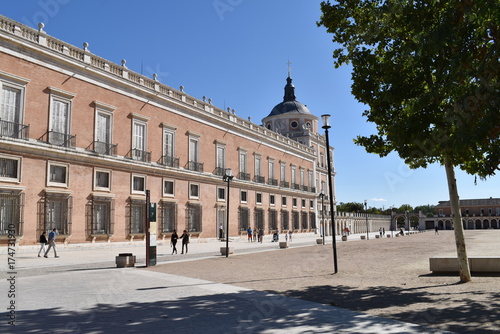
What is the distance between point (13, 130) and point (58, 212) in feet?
17.2

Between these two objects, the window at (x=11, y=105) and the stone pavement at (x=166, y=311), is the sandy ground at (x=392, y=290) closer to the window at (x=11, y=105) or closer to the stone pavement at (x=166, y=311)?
the stone pavement at (x=166, y=311)

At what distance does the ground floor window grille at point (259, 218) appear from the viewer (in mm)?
44638

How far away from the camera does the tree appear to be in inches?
279

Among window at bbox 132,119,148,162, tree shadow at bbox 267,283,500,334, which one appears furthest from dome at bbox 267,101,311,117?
tree shadow at bbox 267,283,500,334

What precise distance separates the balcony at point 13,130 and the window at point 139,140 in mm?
8382

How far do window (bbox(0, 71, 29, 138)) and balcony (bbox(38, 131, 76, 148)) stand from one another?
4.68 feet

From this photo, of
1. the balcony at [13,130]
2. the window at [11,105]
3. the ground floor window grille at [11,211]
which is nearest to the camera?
the ground floor window grille at [11,211]

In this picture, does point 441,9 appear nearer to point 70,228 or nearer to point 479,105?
point 479,105

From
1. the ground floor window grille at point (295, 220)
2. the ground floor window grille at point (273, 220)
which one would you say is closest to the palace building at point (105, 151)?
the ground floor window grille at point (273, 220)

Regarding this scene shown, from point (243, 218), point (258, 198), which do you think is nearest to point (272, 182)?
point (258, 198)

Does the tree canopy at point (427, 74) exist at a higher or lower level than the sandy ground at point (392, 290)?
higher

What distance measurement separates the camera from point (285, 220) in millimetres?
50875

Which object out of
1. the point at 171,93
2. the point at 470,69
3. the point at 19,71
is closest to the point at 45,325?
the point at 470,69

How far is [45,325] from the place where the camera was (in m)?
6.25
